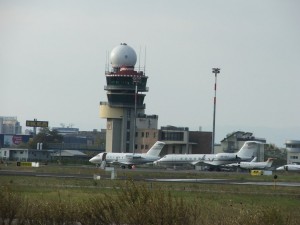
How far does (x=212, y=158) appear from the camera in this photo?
479ft

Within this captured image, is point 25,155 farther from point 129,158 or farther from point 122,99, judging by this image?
point 129,158

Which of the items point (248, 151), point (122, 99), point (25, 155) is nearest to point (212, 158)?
point (248, 151)

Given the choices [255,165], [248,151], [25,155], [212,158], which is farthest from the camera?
[25,155]

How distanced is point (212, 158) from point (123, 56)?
142 feet

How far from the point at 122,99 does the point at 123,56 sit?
9.86m

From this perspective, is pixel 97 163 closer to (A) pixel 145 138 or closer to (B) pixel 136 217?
(A) pixel 145 138

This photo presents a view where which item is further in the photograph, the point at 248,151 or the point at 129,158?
the point at 248,151

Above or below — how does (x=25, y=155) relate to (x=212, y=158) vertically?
below

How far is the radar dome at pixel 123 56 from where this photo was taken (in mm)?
179500

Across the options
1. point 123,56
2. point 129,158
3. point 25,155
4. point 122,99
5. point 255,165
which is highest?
point 123,56

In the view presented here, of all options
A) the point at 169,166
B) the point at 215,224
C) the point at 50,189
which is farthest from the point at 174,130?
the point at 215,224

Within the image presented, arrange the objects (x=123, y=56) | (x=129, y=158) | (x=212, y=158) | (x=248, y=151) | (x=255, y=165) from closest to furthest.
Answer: (x=255, y=165), (x=212, y=158), (x=129, y=158), (x=248, y=151), (x=123, y=56)

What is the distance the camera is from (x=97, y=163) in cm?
15088

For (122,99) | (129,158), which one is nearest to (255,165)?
(129,158)
